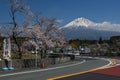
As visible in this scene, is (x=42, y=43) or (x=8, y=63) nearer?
(x=8, y=63)

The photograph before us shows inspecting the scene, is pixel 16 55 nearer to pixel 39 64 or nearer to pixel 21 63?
pixel 39 64

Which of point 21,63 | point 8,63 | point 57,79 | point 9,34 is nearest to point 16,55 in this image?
point 9,34

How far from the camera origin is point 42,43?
5075cm

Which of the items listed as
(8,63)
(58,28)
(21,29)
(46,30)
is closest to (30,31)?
(21,29)

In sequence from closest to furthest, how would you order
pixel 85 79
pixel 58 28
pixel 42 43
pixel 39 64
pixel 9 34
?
1. pixel 85 79
2. pixel 39 64
3. pixel 9 34
4. pixel 42 43
5. pixel 58 28

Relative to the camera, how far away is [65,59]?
159 ft

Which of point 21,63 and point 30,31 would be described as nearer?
point 21,63

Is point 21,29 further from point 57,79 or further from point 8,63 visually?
point 57,79

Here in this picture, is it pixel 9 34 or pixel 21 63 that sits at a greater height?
pixel 9 34

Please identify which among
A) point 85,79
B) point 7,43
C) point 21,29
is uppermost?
point 21,29

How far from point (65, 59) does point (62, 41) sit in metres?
13.0

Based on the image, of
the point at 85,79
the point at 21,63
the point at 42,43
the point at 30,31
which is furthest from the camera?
the point at 42,43

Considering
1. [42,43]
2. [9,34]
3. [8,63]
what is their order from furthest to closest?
[42,43] → [9,34] → [8,63]

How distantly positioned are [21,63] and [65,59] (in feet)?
57.8
